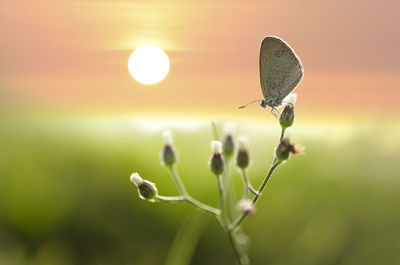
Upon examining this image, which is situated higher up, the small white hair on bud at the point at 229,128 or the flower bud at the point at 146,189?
the small white hair on bud at the point at 229,128

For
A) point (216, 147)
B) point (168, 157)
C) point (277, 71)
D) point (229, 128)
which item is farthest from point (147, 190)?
point (277, 71)

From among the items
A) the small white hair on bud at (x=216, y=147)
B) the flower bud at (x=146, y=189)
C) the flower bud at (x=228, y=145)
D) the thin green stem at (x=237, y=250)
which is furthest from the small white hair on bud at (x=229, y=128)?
the thin green stem at (x=237, y=250)

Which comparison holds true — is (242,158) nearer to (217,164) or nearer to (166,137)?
(217,164)

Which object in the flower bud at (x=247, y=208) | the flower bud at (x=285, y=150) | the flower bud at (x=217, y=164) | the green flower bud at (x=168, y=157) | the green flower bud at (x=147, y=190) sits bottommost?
the green flower bud at (x=147, y=190)

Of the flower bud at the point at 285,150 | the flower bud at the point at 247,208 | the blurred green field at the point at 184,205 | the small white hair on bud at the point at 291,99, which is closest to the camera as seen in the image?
the flower bud at the point at 247,208

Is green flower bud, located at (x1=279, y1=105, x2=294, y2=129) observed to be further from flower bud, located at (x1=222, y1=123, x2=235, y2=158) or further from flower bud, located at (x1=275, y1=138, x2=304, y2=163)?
flower bud, located at (x1=222, y1=123, x2=235, y2=158)

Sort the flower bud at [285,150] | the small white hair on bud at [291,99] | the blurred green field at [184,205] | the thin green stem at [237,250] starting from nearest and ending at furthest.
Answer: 1. the thin green stem at [237,250]
2. the flower bud at [285,150]
3. the small white hair on bud at [291,99]
4. the blurred green field at [184,205]

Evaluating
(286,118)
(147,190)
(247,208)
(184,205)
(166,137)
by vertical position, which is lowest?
(184,205)

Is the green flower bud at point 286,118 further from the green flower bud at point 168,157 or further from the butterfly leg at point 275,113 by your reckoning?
the green flower bud at point 168,157

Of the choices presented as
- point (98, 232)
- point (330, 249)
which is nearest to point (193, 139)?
point (98, 232)
